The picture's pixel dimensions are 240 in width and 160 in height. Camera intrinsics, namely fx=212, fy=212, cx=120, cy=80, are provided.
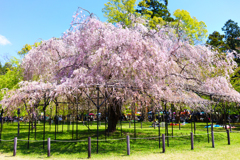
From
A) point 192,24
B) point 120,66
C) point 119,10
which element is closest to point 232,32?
point 192,24

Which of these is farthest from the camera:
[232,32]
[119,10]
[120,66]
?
[232,32]

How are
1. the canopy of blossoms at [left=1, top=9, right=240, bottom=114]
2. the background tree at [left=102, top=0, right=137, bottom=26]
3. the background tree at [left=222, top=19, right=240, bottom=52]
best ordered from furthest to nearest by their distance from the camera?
the background tree at [left=222, top=19, right=240, bottom=52]
the background tree at [left=102, top=0, right=137, bottom=26]
the canopy of blossoms at [left=1, top=9, right=240, bottom=114]

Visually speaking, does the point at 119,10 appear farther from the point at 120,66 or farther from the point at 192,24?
the point at 120,66

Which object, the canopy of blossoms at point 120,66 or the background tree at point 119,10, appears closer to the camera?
the canopy of blossoms at point 120,66

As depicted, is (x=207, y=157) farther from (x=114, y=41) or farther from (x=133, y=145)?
(x=114, y=41)

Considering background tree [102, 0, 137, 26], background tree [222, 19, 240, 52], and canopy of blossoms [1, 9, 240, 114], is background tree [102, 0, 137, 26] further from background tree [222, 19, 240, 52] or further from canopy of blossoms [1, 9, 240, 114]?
background tree [222, 19, 240, 52]

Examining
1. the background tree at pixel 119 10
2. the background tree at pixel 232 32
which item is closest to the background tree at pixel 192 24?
the background tree at pixel 119 10

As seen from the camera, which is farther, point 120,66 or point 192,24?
point 192,24

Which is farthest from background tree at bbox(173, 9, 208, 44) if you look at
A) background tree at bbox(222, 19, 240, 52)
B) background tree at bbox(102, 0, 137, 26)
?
background tree at bbox(222, 19, 240, 52)

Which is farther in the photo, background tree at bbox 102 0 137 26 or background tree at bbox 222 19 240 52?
background tree at bbox 222 19 240 52

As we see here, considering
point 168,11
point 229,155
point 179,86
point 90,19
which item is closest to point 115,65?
point 90,19

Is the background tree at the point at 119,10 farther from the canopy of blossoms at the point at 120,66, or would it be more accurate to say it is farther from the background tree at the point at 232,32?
the background tree at the point at 232,32

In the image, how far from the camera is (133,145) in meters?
12.6

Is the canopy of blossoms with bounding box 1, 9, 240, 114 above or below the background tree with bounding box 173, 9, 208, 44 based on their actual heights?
below
